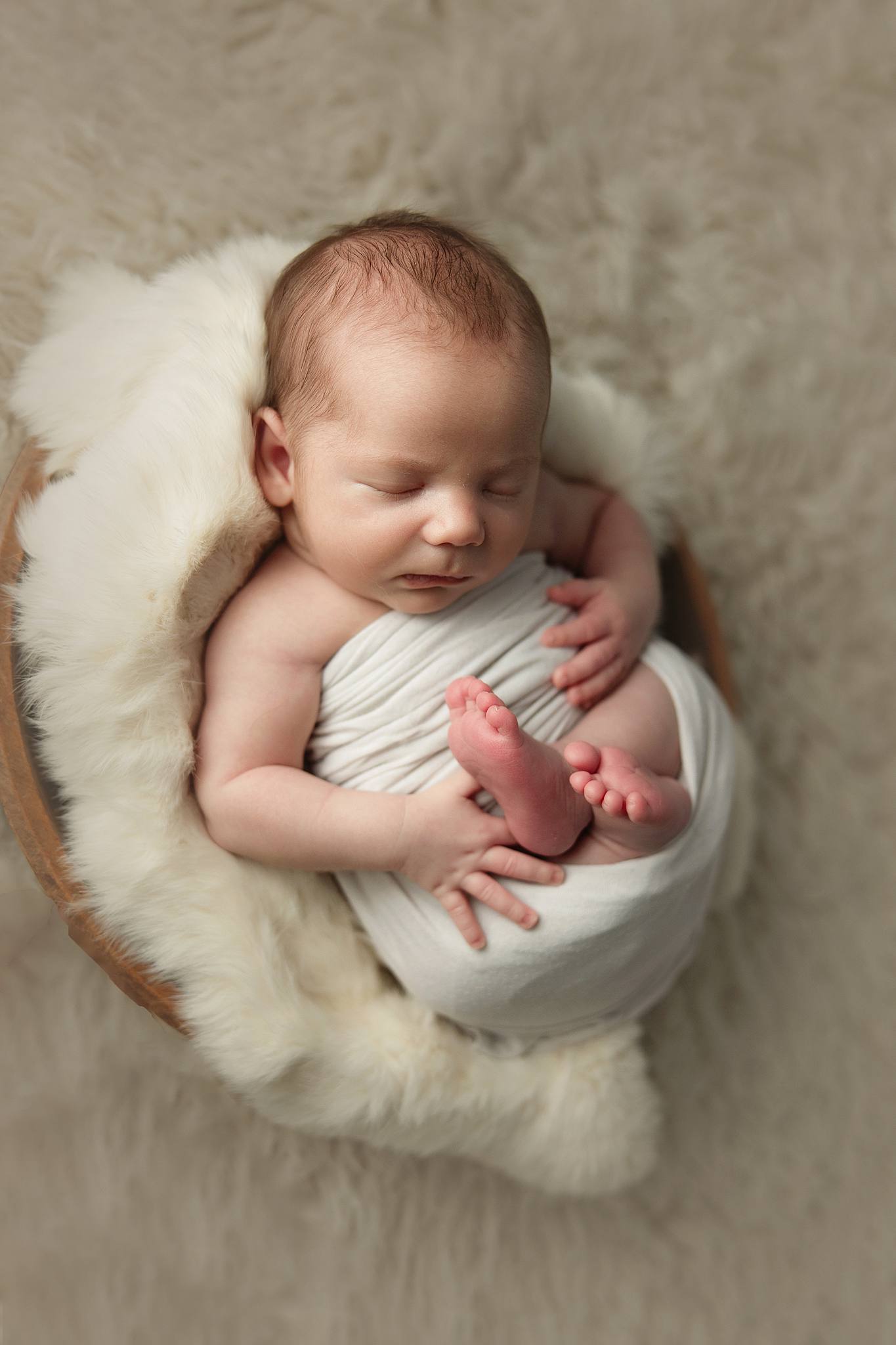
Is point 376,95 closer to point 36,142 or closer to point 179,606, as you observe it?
point 36,142

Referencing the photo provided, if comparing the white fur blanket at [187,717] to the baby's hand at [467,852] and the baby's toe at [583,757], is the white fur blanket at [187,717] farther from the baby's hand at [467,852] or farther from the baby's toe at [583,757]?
the baby's toe at [583,757]

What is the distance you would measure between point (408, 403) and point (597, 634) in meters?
0.30

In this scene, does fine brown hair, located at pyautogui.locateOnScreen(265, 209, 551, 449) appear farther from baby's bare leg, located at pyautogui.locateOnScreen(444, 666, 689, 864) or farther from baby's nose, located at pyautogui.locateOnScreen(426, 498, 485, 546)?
baby's bare leg, located at pyautogui.locateOnScreen(444, 666, 689, 864)

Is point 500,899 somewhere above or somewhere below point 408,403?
below

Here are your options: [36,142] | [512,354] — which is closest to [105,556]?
[512,354]

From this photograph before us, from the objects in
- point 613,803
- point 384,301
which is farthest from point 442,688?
point 384,301

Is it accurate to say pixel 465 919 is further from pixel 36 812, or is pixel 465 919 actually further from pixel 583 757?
pixel 36 812

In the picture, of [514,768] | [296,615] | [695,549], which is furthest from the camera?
[695,549]

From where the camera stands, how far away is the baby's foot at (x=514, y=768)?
792 mm

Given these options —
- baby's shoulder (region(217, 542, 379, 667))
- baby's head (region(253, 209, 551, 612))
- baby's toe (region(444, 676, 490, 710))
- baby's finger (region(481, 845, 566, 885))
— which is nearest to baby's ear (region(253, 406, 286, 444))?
baby's head (region(253, 209, 551, 612))

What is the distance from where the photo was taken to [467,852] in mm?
876

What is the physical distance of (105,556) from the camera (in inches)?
32.9

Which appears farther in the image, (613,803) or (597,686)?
(597,686)

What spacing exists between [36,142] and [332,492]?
0.53 m
